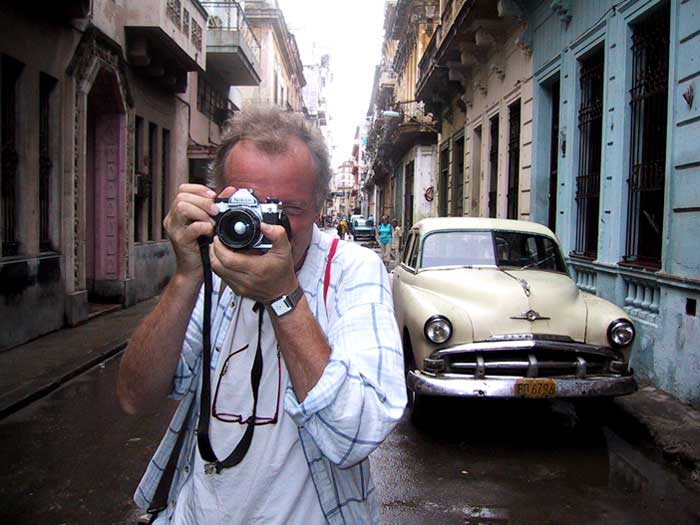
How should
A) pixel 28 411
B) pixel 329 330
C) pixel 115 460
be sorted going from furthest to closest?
pixel 28 411 → pixel 115 460 → pixel 329 330

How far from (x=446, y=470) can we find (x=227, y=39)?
48.1 feet

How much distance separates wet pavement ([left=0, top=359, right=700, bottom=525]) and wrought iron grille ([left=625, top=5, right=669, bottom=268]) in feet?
8.56

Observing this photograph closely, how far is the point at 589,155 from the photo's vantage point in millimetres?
9219

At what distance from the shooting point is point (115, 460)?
15.3 ft

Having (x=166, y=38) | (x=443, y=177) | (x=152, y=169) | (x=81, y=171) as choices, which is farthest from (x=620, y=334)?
(x=443, y=177)

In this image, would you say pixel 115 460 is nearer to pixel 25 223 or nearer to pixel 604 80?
pixel 25 223

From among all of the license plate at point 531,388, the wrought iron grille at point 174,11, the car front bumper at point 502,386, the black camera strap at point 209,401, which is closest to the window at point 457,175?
the wrought iron grille at point 174,11

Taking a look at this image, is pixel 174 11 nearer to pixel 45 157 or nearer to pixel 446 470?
pixel 45 157

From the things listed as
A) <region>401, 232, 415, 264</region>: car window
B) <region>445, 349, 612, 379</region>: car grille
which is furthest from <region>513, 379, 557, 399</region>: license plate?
<region>401, 232, 415, 264</region>: car window

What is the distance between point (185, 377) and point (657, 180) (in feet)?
21.9

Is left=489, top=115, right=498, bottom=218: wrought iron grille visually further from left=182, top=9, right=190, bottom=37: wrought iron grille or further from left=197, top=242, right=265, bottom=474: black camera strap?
left=197, top=242, right=265, bottom=474: black camera strap

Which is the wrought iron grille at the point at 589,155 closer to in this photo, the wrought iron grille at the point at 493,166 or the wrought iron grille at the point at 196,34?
the wrought iron grille at the point at 493,166

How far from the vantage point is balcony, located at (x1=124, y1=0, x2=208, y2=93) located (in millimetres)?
11484

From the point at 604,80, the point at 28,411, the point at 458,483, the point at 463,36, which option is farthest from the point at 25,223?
the point at 463,36
